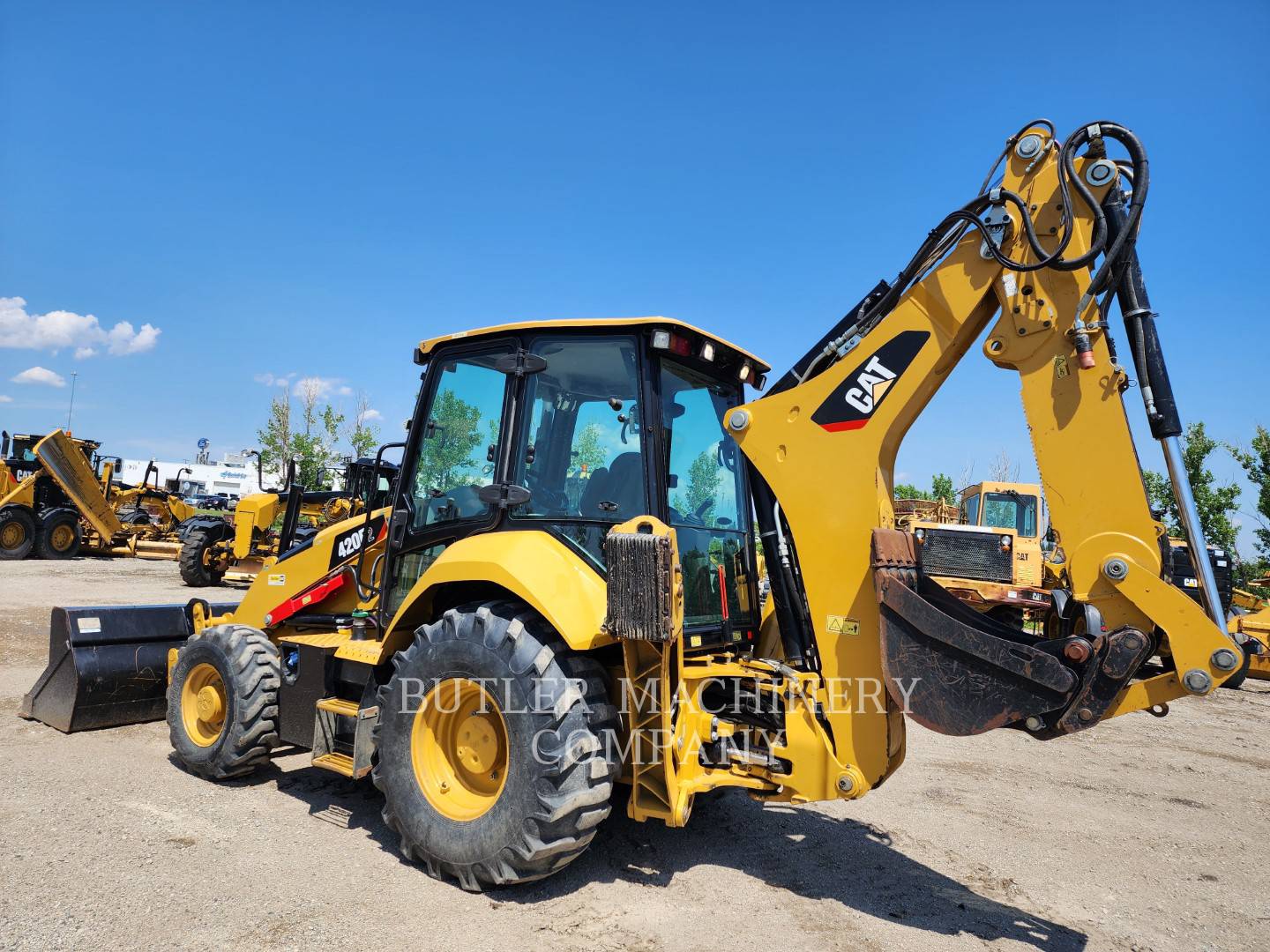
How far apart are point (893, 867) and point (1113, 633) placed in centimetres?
192

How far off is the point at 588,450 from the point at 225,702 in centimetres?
292

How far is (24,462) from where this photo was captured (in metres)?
19.3

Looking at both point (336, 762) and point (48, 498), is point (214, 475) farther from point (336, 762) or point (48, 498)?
point (336, 762)

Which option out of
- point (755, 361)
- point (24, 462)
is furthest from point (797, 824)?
point (24, 462)

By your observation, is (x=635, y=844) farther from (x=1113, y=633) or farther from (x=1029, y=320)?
(x=1029, y=320)

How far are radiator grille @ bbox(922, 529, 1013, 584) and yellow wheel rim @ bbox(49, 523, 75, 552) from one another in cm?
1874

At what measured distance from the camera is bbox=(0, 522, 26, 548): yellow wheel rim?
1824 cm

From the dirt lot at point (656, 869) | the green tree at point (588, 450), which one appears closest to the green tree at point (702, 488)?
the green tree at point (588, 450)

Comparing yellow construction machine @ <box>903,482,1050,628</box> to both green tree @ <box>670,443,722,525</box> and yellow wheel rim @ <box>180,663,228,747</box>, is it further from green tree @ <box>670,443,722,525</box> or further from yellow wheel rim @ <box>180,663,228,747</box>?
yellow wheel rim @ <box>180,663,228,747</box>

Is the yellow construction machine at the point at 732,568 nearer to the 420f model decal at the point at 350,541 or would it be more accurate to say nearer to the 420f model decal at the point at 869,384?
the 420f model decal at the point at 869,384

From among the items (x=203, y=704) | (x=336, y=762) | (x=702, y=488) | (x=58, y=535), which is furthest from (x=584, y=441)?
(x=58, y=535)

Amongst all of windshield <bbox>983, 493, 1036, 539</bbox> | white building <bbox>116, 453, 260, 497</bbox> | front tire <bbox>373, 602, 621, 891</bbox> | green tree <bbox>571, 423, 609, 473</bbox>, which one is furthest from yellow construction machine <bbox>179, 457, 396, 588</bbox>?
white building <bbox>116, 453, 260, 497</bbox>

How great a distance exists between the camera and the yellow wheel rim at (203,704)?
5195 millimetres

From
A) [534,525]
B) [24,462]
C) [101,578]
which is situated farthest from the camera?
[24,462]
